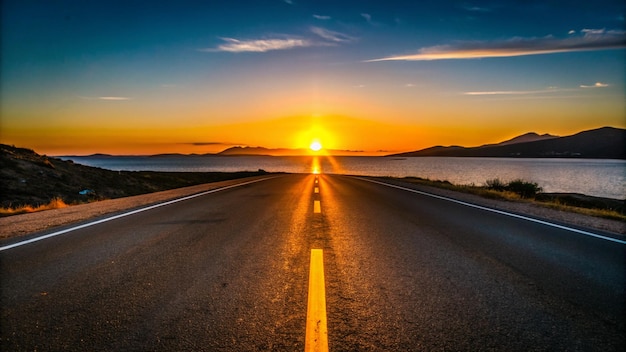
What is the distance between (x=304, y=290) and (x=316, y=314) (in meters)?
0.67

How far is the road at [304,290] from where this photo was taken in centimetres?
306

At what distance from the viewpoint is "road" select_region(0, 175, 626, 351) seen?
306cm

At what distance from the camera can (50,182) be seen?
20.8 metres

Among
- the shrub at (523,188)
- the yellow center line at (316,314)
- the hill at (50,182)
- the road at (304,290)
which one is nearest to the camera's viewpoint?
the yellow center line at (316,314)

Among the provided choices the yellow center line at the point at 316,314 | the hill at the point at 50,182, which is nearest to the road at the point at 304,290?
the yellow center line at the point at 316,314

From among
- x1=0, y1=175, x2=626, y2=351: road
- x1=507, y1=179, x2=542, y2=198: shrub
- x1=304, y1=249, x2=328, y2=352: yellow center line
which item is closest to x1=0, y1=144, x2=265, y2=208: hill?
x1=0, y1=175, x2=626, y2=351: road

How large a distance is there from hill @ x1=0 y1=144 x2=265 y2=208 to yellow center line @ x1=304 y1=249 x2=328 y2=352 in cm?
1517

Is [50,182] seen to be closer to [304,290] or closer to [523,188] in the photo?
[304,290]

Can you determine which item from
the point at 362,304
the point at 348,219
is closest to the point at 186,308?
the point at 362,304

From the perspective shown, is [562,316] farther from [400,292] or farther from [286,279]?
[286,279]

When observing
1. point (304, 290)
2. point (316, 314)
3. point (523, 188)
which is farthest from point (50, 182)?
point (523, 188)

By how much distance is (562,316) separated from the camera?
11.6 feet

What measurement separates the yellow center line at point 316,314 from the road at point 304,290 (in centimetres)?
6

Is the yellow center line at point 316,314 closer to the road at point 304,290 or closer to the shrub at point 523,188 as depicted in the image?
the road at point 304,290
